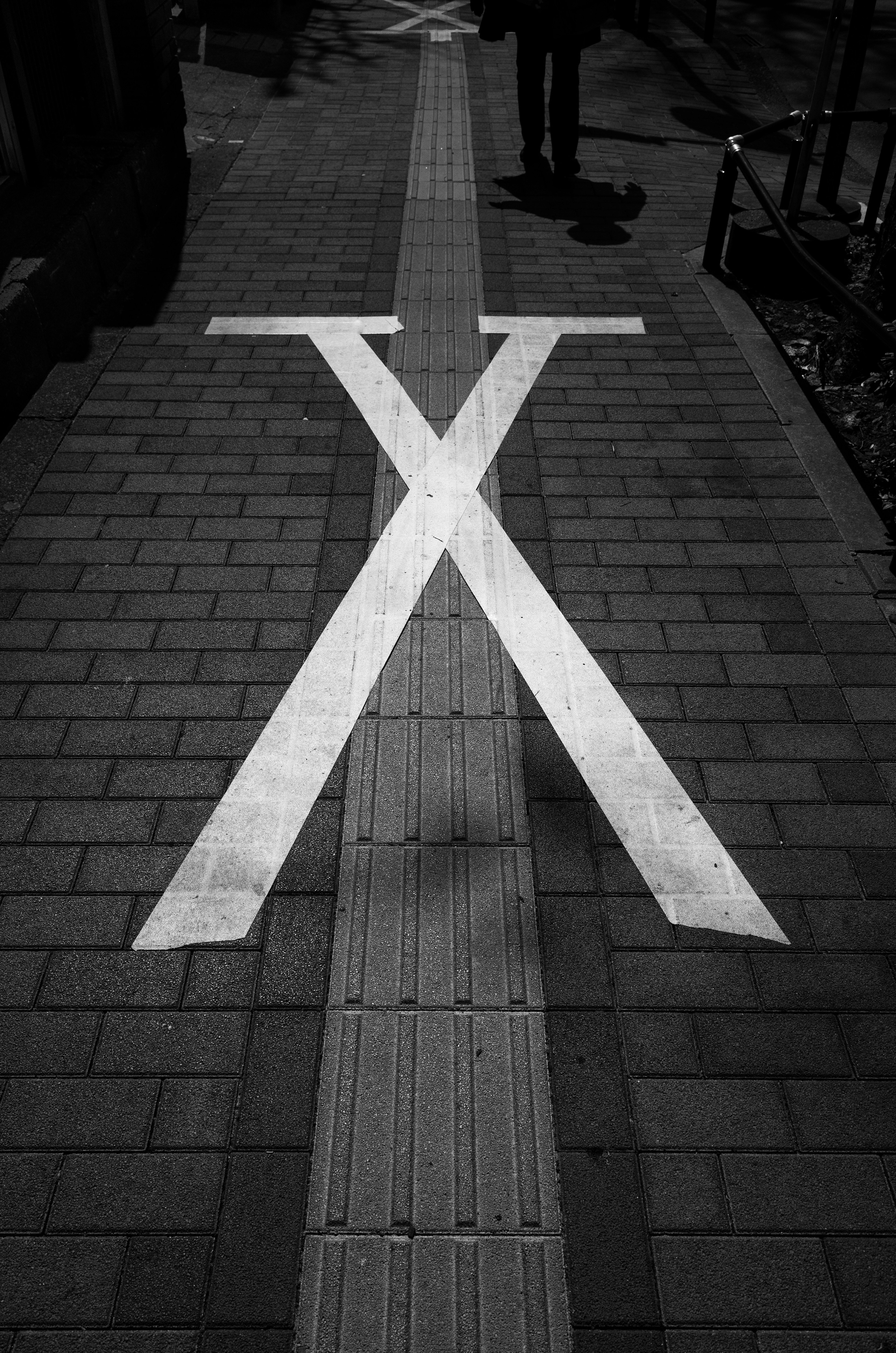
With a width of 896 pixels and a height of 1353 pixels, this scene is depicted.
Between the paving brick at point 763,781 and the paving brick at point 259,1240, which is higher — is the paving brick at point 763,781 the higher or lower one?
the lower one

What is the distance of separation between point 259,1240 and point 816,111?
7.41m

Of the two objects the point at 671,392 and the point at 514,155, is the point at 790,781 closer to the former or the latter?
the point at 671,392

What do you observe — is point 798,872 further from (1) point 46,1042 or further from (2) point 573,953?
(1) point 46,1042

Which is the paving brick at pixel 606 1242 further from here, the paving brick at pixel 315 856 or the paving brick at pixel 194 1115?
the paving brick at pixel 315 856

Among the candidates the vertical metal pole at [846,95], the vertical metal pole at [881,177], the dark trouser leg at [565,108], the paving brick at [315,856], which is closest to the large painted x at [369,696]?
the paving brick at [315,856]

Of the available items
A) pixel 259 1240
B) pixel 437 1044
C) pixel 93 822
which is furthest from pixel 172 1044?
pixel 93 822

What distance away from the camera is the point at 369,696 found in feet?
13.7

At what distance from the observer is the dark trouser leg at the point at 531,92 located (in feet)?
29.1

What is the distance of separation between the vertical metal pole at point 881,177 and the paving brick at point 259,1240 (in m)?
7.26

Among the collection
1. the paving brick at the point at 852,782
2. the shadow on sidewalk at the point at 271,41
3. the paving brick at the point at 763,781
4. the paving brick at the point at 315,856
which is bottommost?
the shadow on sidewalk at the point at 271,41

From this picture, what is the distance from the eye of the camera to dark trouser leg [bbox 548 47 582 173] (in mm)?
8750

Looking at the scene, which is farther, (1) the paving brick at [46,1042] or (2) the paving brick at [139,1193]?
(1) the paving brick at [46,1042]

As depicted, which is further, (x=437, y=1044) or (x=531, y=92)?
(x=531, y=92)

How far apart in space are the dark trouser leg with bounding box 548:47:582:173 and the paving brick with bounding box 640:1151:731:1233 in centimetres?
839
